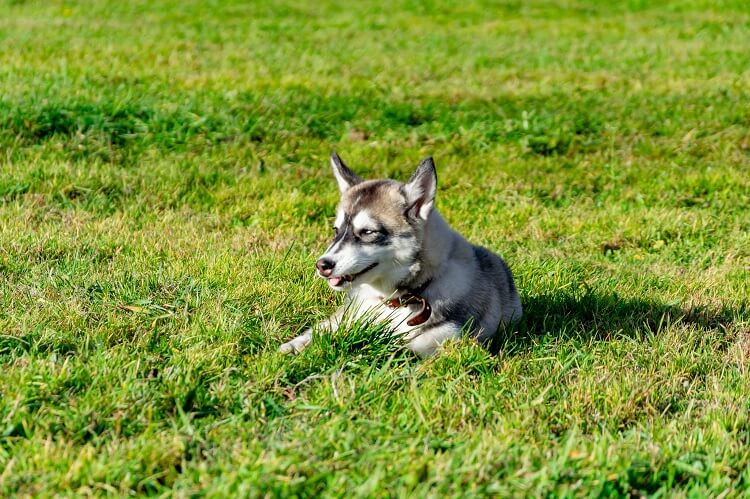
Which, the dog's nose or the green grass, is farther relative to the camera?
the dog's nose

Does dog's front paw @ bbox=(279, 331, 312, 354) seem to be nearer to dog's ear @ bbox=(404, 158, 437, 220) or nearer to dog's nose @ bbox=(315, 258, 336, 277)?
dog's nose @ bbox=(315, 258, 336, 277)

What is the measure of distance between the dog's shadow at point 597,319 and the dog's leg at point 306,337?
2.99ft

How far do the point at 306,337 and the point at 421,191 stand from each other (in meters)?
1.05

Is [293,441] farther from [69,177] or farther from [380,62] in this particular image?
[380,62]

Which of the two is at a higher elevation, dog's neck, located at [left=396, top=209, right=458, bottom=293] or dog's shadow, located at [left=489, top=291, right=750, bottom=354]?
dog's neck, located at [left=396, top=209, right=458, bottom=293]

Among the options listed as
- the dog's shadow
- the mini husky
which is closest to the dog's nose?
the mini husky

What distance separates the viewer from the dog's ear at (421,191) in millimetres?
4785

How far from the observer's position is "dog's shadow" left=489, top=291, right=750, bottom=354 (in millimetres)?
5027

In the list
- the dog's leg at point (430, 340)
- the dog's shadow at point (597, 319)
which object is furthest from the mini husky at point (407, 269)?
the dog's shadow at point (597, 319)

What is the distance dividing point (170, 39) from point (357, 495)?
12894mm

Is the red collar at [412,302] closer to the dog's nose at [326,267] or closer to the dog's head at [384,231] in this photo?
the dog's head at [384,231]

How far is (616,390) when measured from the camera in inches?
165

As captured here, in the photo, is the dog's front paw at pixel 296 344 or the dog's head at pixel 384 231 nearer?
the dog's front paw at pixel 296 344

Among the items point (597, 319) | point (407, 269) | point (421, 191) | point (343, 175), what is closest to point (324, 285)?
point (343, 175)
